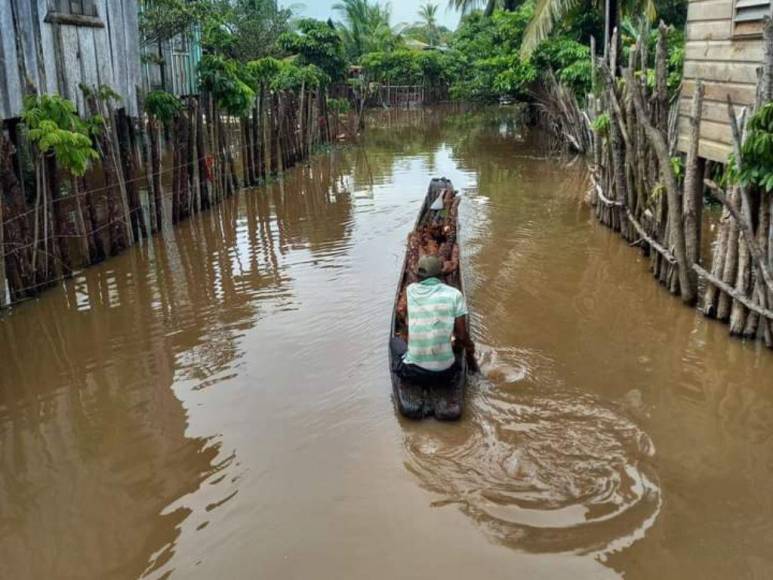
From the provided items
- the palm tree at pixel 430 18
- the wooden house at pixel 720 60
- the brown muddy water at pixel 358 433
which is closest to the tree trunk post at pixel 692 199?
the wooden house at pixel 720 60

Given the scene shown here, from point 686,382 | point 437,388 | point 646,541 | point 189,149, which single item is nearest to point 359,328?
point 437,388

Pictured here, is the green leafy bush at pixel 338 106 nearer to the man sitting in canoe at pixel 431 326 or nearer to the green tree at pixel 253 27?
the green tree at pixel 253 27

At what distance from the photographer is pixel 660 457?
221 inches

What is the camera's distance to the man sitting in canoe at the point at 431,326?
604cm

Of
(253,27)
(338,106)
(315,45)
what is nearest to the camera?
(338,106)

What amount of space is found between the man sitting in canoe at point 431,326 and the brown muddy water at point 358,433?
47cm

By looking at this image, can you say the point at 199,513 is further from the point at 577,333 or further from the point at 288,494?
the point at 577,333

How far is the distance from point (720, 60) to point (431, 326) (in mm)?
5313

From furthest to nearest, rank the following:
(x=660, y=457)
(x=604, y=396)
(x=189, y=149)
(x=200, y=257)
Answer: (x=189, y=149) → (x=200, y=257) → (x=604, y=396) → (x=660, y=457)

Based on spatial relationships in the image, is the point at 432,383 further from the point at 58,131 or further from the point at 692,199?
the point at 58,131

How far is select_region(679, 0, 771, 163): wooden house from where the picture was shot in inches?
308

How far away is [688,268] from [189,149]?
879cm

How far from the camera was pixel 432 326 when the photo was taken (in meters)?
6.03

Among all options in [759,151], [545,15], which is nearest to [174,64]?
[545,15]
